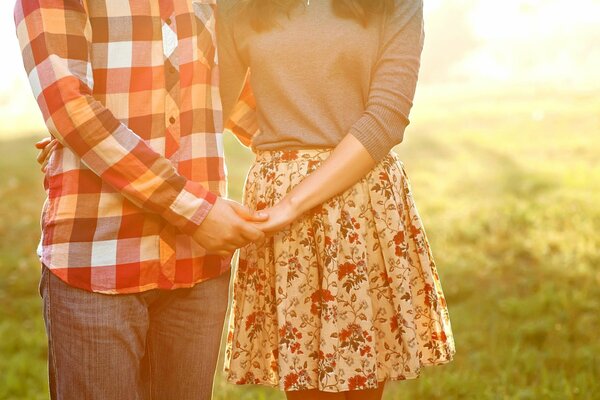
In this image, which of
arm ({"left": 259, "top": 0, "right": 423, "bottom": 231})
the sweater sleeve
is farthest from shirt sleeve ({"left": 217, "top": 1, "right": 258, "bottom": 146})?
arm ({"left": 259, "top": 0, "right": 423, "bottom": 231})

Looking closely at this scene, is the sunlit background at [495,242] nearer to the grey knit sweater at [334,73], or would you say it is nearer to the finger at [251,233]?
the grey knit sweater at [334,73]

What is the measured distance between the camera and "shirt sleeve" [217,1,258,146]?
7.64ft

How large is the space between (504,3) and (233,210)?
25.9 meters

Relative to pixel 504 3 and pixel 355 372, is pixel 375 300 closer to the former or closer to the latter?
pixel 355 372

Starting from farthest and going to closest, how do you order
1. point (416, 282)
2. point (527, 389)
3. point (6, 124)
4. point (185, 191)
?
point (6, 124) < point (527, 389) < point (416, 282) < point (185, 191)

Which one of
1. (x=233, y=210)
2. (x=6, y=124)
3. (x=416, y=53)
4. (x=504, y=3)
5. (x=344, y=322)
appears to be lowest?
(x=344, y=322)

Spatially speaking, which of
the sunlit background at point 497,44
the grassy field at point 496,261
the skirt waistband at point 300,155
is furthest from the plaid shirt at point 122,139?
the sunlit background at point 497,44

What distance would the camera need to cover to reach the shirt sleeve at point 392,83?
2178 millimetres

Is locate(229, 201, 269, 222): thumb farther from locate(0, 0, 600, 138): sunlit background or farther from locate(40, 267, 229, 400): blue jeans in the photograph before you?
locate(0, 0, 600, 138): sunlit background

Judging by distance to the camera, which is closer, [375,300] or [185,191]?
[185,191]

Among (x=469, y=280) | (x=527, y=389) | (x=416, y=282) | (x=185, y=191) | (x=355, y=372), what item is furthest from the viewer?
(x=469, y=280)

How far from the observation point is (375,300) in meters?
2.29

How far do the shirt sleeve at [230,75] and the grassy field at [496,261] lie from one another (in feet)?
5.85

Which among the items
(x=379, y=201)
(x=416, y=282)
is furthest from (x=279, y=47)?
(x=416, y=282)
